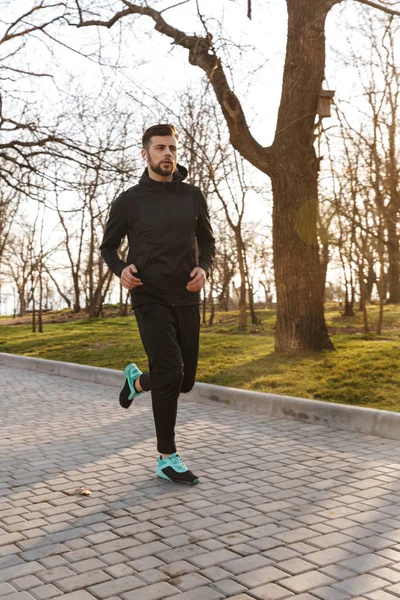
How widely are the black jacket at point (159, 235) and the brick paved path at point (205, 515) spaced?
1277 mm

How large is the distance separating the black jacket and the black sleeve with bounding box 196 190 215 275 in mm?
92

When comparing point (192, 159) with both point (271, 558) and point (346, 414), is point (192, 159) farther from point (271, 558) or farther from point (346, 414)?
point (271, 558)

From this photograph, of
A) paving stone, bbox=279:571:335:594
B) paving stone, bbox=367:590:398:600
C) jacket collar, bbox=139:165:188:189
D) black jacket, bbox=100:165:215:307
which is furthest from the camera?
jacket collar, bbox=139:165:188:189

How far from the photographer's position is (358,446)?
19.8ft

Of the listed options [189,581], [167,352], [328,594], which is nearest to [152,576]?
[189,581]

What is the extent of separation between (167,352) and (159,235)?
0.77 m

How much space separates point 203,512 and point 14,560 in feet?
3.79

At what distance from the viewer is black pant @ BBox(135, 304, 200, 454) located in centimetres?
487

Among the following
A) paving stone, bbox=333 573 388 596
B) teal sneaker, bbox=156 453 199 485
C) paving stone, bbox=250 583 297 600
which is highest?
teal sneaker, bbox=156 453 199 485

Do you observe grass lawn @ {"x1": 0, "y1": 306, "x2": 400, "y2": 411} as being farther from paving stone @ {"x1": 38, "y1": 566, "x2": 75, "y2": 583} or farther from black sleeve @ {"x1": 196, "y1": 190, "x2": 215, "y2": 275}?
paving stone @ {"x1": 38, "y1": 566, "x2": 75, "y2": 583}

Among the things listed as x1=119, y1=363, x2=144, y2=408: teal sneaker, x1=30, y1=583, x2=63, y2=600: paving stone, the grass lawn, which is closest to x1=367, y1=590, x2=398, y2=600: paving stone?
x1=30, y1=583, x2=63, y2=600: paving stone

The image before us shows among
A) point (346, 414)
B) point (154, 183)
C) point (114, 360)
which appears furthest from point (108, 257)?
point (114, 360)

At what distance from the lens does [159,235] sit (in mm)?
4934

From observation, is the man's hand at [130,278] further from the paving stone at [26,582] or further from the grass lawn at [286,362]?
the grass lawn at [286,362]
